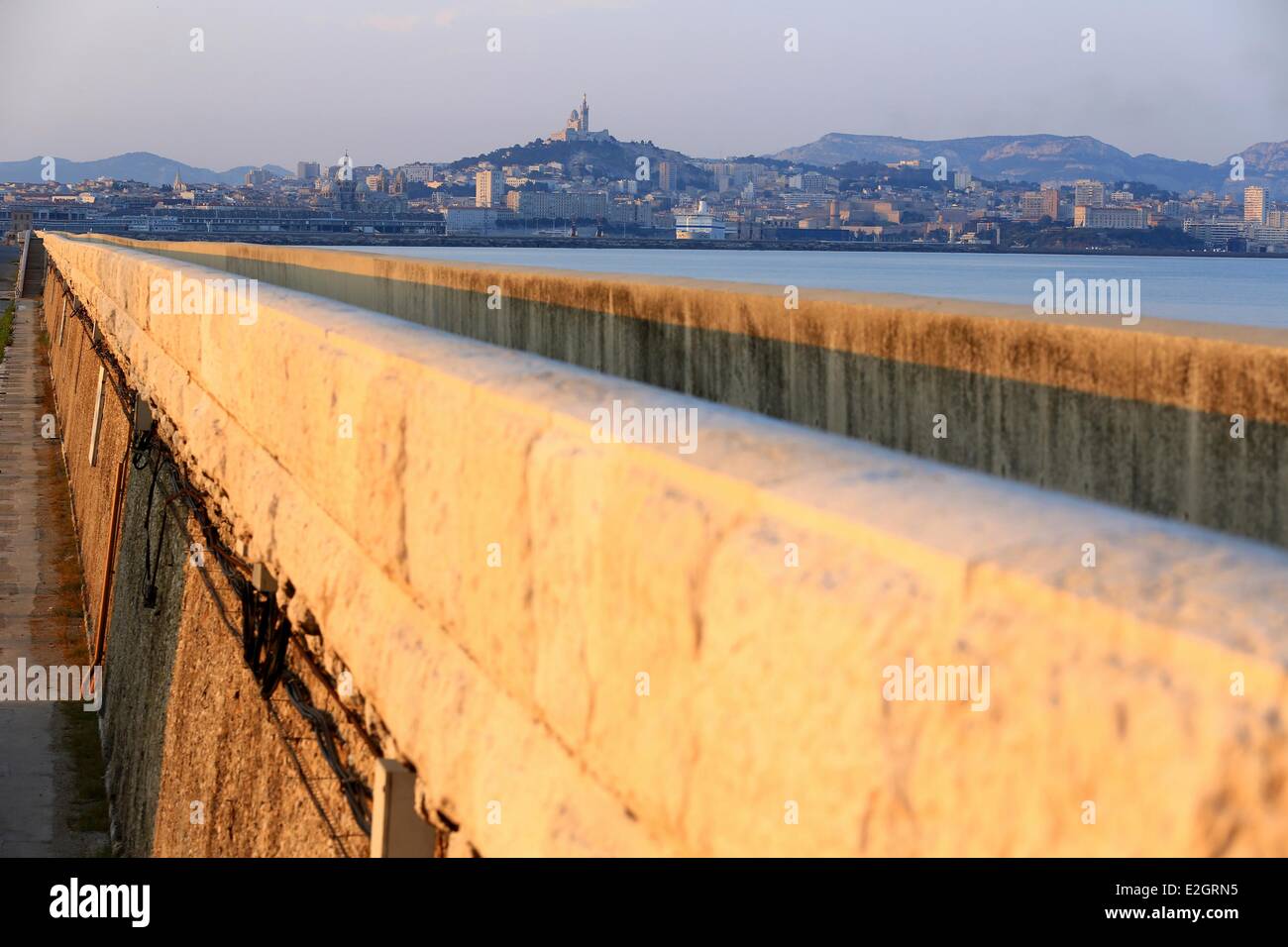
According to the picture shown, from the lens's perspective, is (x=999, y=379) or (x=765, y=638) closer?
(x=765, y=638)

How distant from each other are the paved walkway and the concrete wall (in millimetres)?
7604

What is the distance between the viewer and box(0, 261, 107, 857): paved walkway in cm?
1034

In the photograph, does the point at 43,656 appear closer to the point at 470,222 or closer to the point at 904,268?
the point at 904,268

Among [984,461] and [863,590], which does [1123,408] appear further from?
[863,590]

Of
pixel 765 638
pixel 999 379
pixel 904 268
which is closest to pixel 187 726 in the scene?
pixel 999 379

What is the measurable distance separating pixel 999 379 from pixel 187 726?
395 cm

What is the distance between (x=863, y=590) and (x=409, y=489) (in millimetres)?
1740

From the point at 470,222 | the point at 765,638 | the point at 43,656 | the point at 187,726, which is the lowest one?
the point at 43,656

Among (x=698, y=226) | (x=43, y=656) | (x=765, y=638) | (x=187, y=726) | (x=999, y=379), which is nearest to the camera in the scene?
(x=765, y=638)

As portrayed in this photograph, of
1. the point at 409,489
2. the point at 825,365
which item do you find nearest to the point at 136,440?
the point at 825,365

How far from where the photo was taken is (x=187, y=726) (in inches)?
257

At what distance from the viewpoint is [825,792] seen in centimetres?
158

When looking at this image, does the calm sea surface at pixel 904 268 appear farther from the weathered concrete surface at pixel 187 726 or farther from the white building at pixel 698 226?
the weathered concrete surface at pixel 187 726

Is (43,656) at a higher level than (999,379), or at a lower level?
lower
